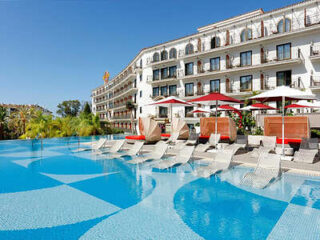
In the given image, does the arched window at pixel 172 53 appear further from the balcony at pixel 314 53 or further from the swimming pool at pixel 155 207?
the swimming pool at pixel 155 207

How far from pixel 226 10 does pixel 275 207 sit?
2980 cm

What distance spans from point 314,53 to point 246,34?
7429 mm

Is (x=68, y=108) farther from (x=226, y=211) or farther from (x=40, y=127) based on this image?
(x=226, y=211)

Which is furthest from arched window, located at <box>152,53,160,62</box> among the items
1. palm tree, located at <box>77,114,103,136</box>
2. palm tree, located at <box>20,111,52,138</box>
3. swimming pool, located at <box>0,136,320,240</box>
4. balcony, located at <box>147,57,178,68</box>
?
swimming pool, located at <box>0,136,320,240</box>

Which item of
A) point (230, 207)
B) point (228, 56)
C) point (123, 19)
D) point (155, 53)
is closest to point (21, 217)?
point (230, 207)

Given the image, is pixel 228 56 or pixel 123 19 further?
pixel 228 56

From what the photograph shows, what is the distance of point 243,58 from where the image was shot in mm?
25062

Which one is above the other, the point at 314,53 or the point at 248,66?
the point at 314,53

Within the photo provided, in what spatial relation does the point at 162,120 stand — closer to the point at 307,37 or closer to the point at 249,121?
the point at 249,121

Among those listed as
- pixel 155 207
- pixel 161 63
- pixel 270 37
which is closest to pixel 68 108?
pixel 161 63

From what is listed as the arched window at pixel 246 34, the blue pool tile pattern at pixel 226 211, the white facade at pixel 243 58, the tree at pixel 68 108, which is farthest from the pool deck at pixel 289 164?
the tree at pixel 68 108

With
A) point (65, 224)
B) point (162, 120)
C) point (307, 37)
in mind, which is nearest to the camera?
point (65, 224)

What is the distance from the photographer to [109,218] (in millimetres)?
4375

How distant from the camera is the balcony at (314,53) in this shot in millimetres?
19811
